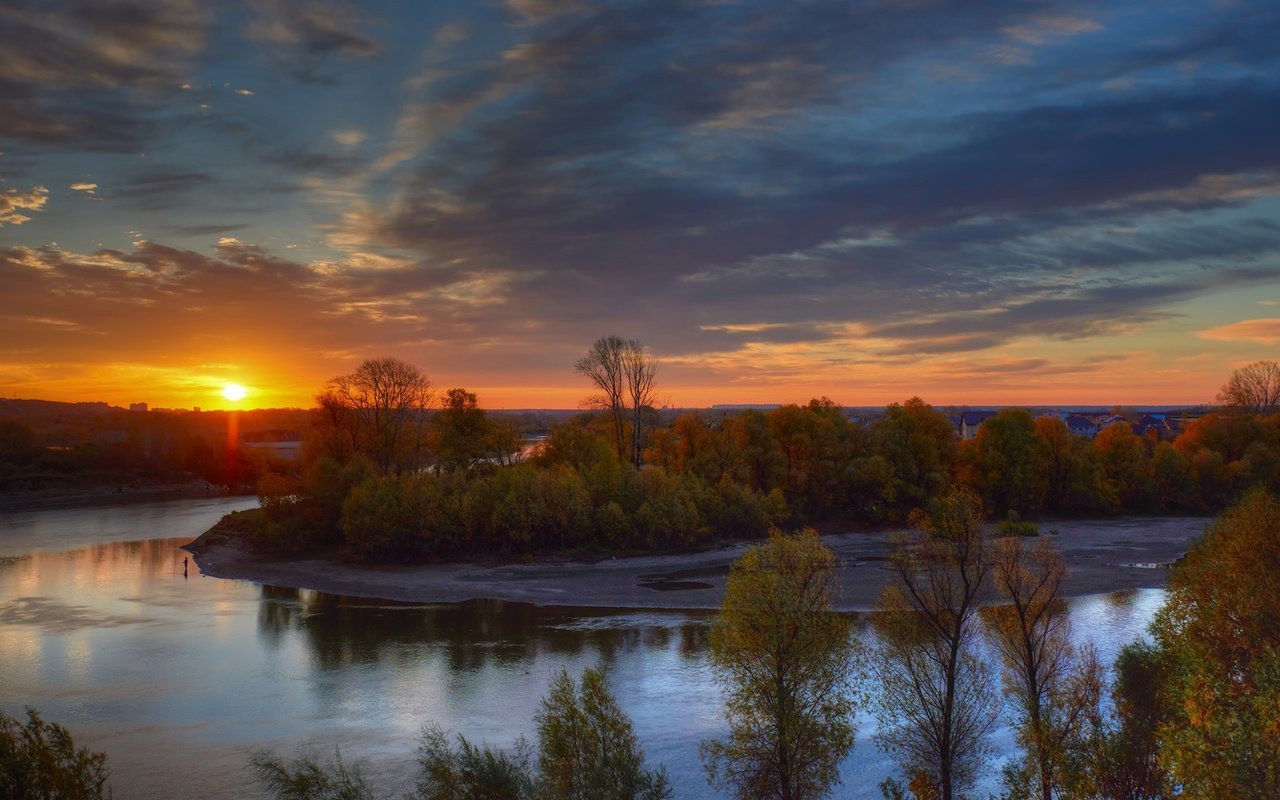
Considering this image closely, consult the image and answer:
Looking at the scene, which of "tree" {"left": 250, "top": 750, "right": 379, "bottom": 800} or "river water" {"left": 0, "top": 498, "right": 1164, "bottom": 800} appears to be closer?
"tree" {"left": 250, "top": 750, "right": 379, "bottom": 800}

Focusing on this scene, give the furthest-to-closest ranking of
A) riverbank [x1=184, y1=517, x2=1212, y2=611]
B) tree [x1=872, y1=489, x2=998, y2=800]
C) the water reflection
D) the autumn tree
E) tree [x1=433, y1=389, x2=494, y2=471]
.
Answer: the autumn tree < tree [x1=433, y1=389, x2=494, y2=471] < riverbank [x1=184, y1=517, x2=1212, y2=611] < the water reflection < tree [x1=872, y1=489, x2=998, y2=800]

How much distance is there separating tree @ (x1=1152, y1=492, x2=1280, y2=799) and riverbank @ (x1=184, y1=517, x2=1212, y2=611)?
2448cm

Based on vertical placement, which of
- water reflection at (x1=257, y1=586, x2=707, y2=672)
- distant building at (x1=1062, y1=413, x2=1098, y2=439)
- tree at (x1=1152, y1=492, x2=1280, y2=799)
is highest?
distant building at (x1=1062, y1=413, x2=1098, y2=439)

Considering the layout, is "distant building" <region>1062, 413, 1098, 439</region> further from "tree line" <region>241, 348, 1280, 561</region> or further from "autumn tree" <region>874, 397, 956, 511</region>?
"autumn tree" <region>874, 397, 956, 511</region>

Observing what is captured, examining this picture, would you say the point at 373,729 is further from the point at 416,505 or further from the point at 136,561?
the point at 136,561

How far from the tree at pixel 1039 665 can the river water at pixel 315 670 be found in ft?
11.1

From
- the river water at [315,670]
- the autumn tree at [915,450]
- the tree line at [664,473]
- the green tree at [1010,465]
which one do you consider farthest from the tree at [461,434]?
the green tree at [1010,465]

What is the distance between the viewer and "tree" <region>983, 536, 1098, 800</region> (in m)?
21.8

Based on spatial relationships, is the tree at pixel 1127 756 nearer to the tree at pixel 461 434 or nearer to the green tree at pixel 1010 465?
the tree at pixel 461 434

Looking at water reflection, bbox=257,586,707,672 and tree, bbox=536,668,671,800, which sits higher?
tree, bbox=536,668,671,800

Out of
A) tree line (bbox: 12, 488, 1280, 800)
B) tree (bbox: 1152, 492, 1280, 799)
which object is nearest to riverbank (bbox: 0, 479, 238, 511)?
tree line (bbox: 12, 488, 1280, 800)

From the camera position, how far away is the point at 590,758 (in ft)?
67.5

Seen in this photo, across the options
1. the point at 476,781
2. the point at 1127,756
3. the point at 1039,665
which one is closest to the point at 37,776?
the point at 476,781

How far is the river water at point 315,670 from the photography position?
28.1 meters
